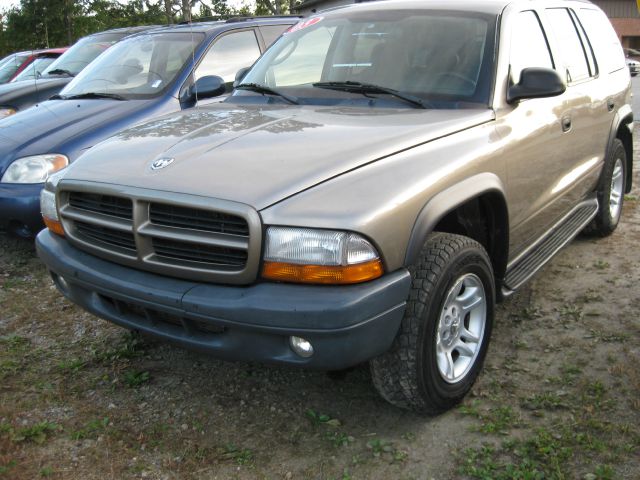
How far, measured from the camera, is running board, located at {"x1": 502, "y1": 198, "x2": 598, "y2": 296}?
142 inches

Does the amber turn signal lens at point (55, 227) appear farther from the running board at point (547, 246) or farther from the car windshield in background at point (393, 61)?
the running board at point (547, 246)

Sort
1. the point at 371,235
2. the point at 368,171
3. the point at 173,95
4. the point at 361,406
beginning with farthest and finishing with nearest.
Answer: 1. the point at 173,95
2. the point at 361,406
3. the point at 368,171
4. the point at 371,235

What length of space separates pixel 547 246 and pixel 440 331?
1.49 metres

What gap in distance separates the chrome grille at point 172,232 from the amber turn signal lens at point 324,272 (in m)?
0.08

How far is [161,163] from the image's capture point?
113 inches

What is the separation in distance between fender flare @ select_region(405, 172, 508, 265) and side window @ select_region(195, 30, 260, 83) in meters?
→ 3.80

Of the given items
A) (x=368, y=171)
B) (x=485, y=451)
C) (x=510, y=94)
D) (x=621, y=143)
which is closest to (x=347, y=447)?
(x=485, y=451)

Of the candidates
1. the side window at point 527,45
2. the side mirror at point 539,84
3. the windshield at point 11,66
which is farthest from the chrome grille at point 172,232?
the windshield at point 11,66

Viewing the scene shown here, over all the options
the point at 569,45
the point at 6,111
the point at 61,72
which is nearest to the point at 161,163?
the point at 569,45

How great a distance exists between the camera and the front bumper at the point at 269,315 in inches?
94.4

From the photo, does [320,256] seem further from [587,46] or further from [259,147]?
[587,46]

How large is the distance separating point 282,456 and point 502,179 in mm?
1653

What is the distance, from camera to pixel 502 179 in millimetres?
3254

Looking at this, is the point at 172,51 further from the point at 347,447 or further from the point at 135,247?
the point at 347,447
